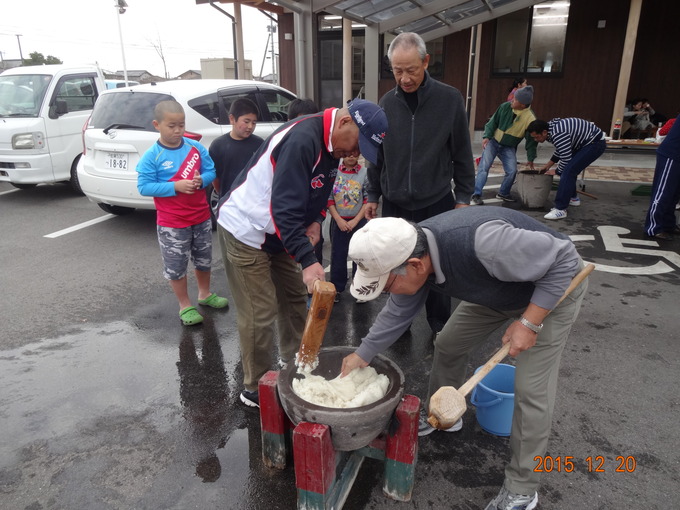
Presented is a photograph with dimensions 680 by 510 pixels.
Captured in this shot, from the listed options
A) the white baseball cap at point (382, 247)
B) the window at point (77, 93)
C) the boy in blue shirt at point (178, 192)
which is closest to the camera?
the white baseball cap at point (382, 247)

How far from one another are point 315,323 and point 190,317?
2149 mm

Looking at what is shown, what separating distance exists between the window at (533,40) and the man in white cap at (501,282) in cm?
1193

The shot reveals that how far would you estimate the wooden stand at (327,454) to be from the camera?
2072 millimetres

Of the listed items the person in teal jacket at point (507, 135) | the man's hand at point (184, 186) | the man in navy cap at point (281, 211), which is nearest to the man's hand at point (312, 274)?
the man in navy cap at point (281, 211)

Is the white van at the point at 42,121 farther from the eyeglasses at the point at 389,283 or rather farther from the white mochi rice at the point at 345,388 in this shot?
the eyeglasses at the point at 389,283

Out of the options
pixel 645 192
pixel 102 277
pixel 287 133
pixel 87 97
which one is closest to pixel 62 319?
pixel 102 277

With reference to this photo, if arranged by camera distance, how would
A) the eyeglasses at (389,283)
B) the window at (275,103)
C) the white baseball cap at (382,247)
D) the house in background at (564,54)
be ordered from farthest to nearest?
1. the house in background at (564,54)
2. the window at (275,103)
3. the eyeglasses at (389,283)
4. the white baseball cap at (382,247)

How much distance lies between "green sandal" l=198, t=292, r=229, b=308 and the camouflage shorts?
0.41m

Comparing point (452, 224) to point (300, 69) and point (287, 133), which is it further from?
point (300, 69)

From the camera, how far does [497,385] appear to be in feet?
9.62

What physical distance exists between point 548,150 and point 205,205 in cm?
1055

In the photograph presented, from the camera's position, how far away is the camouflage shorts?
3.97 metres

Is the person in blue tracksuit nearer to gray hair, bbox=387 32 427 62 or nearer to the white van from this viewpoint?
gray hair, bbox=387 32 427 62

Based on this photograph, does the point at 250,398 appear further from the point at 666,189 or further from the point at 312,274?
the point at 666,189
